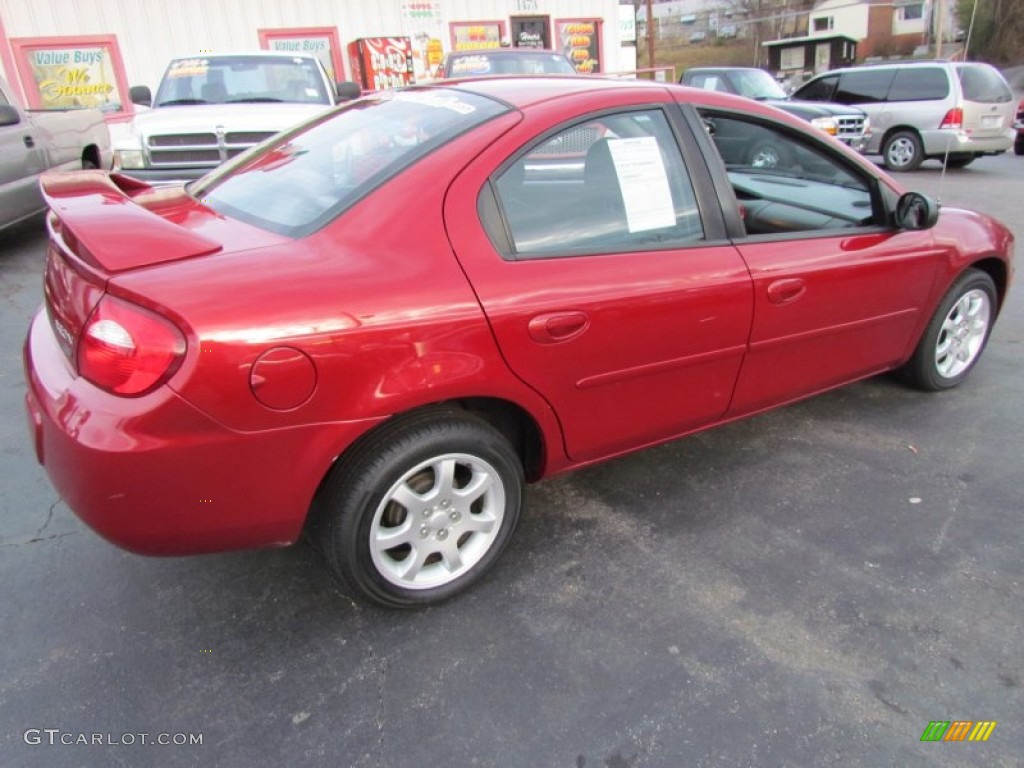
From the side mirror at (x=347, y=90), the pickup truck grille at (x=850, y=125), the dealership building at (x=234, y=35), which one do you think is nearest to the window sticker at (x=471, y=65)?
the side mirror at (x=347, y=90)

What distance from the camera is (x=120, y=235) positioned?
1.95m

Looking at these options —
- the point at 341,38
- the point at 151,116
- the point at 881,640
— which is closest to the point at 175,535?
the point at 881,640

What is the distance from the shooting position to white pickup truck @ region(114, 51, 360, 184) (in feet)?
20.6

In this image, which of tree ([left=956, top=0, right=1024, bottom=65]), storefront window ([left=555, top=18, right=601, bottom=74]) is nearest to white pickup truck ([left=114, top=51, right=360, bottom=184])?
storefront window ([left=555, top=18, right=601, bottom=74])

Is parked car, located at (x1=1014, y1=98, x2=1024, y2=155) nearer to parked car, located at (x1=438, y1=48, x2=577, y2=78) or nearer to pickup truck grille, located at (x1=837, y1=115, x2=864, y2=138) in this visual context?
pickup truck grille, located at (x1=837, y1=115, x2=864, y2=138)

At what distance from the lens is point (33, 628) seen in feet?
7.51

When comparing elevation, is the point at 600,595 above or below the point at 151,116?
below

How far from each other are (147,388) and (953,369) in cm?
385

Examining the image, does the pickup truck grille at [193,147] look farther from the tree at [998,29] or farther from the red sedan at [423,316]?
the tree at [998,29]

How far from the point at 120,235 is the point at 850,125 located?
1247cm

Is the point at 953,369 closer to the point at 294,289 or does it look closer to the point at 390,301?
the point at 390,301

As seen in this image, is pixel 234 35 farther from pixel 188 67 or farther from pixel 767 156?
pixel 767 156

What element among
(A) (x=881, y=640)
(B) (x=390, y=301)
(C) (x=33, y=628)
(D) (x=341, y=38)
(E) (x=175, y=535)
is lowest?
(A) (x=881, y=640)

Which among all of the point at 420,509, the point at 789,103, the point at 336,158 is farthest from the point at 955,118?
the point at 420,509
